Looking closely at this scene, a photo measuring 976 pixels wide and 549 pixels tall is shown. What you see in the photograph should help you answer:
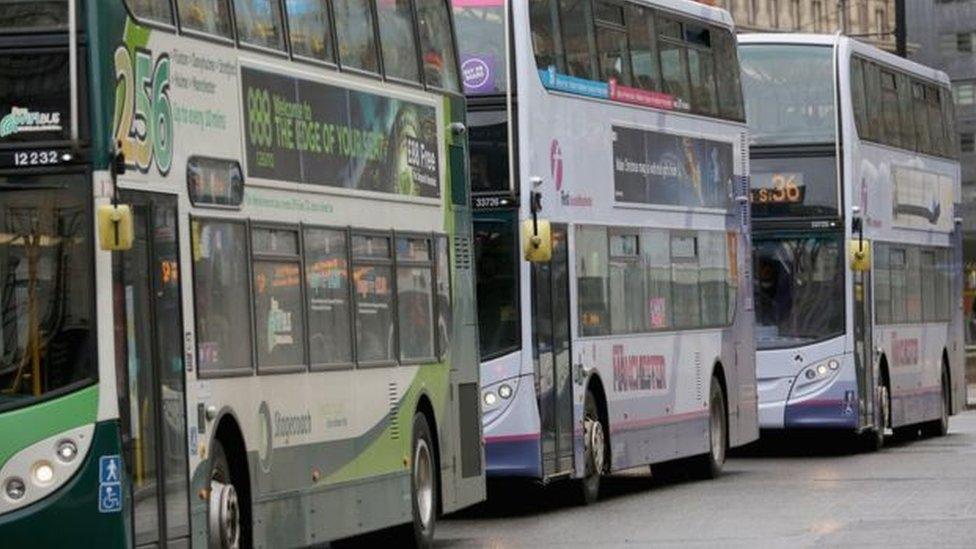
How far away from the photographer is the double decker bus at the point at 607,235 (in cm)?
2106

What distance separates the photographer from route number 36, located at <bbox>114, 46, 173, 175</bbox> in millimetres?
12719

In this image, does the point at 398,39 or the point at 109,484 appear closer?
the point at 109,484

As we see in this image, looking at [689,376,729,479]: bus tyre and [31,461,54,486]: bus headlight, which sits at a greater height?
[31,461,54,486]: bus headlight

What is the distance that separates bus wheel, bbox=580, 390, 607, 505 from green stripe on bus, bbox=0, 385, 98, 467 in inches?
404

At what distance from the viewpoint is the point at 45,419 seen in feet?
40.0

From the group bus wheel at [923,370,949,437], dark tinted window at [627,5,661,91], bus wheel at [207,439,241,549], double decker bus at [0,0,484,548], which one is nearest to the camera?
double decker bus at [0,0,484,548]

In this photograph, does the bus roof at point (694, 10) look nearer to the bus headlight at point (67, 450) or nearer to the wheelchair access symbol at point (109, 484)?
the wheelchair access symbol at point (109, 484)

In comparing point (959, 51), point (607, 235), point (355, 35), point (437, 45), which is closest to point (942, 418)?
point (607, 235)

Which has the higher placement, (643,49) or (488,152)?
(643,49)

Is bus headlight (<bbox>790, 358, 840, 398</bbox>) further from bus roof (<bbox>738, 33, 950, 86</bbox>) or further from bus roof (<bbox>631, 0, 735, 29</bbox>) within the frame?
bus roof (<bbox>631, 0, 735, 29</bbox>)

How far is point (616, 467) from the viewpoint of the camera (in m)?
23.2

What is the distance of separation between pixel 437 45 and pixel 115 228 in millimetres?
7236

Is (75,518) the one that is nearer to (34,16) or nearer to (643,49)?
(34,16)

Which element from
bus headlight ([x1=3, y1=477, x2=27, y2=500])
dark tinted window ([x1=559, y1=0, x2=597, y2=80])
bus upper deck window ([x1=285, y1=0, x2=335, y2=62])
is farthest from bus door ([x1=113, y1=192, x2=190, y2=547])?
dark tinted window ([x1=559, y1=0, x2=597, y2=80])
